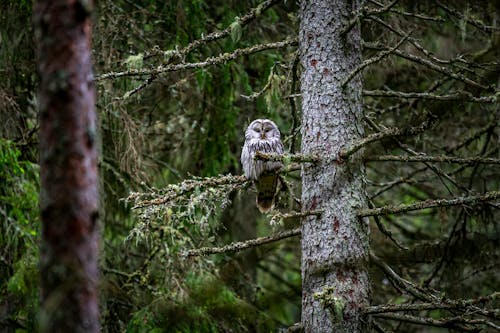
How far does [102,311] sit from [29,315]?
802 mm

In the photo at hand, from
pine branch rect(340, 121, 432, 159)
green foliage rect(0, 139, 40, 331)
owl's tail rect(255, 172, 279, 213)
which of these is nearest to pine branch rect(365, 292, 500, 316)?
pine branch rect(340, 121, 432, 159)

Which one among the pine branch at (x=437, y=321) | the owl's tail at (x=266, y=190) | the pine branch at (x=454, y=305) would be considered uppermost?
the owl's tail at (x=266, y=190)

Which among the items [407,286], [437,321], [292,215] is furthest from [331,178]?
[437,321]

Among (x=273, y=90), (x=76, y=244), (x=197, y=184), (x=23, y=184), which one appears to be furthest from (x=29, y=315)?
(x=76, y=244)

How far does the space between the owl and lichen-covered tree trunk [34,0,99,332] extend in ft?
9.36

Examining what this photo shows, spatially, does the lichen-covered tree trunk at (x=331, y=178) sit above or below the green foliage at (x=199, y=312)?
above

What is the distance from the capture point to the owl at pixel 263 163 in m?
6.10

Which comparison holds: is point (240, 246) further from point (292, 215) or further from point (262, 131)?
point (262, 131)

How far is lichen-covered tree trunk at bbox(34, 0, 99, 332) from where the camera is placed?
299 centimetres

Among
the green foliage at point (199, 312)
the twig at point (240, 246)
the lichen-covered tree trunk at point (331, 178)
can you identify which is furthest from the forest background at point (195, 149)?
the twig at point (240, 246)

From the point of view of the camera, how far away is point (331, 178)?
5.30 metres

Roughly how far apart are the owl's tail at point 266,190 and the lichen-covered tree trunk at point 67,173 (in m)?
3.16

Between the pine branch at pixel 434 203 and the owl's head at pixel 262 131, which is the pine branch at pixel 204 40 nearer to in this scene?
the owl's head at pixel 262 131

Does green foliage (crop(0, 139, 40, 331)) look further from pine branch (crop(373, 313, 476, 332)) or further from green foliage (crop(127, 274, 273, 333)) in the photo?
pine branch (crop(373, 313, 476, 332))
